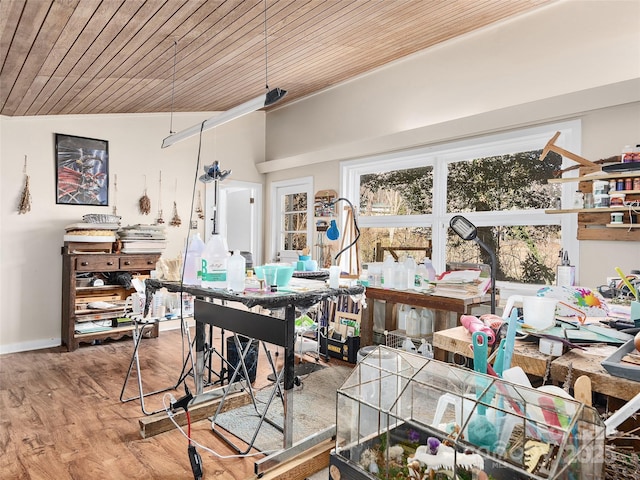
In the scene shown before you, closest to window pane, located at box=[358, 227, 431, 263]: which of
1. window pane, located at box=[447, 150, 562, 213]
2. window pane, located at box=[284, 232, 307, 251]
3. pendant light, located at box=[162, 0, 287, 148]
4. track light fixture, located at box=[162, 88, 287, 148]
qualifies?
window pane, located at box=[447, 150, 562, 213]

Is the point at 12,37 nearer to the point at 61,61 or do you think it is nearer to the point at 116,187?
the point at 61,61

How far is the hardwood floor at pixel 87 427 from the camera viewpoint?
6.84 ft

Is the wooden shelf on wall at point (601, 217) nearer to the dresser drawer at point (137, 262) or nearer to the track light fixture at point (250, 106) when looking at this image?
the track light fixture at point (250, 106)

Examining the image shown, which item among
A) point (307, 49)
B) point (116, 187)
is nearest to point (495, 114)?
point (307, 49)

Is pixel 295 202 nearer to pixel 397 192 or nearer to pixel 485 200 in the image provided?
pixel 397 192

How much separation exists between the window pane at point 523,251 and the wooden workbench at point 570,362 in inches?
94.2

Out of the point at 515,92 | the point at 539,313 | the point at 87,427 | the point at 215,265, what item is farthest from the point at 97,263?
the point at 515,92

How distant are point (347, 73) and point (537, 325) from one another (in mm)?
3979

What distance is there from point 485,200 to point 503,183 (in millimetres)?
213

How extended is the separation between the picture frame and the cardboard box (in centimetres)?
304

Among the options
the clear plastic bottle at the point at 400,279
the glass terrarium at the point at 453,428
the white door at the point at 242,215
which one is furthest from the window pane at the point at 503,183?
the white door at the point at 242,215

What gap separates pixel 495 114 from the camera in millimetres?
3424

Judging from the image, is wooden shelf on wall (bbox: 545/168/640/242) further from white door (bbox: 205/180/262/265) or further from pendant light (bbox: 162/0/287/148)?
white door (bbox: 205/180/262/265)

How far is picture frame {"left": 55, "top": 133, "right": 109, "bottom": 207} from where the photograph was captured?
4414 millimetres
